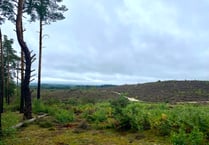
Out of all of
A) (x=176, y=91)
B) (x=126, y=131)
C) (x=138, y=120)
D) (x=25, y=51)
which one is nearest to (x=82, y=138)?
(x=126, y=131)

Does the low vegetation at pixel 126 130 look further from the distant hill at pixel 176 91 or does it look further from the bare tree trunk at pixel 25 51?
the distant hill at pixel 176 91

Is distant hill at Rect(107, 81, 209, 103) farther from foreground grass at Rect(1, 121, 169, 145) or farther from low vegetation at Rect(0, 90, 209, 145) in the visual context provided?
foreground grass at Rect(1, 121, 169, 145)

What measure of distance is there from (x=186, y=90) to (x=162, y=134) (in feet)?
98.0

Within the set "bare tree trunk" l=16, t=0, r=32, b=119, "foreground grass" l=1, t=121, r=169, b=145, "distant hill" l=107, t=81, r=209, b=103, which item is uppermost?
"bare tree trunk" l=16, t=0, r=32, b=119

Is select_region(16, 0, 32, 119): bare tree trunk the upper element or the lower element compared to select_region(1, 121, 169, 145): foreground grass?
upper

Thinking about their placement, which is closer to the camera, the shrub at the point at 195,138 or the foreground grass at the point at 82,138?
the shrub at the point at 195,138

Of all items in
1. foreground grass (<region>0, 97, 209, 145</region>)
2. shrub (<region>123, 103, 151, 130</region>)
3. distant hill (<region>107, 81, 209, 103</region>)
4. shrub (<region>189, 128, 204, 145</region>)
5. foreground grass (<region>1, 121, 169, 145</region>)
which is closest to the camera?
shrub (<region>189, 128, 204, 145</region>)

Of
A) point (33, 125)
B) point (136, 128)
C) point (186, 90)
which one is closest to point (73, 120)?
point (33, 125)

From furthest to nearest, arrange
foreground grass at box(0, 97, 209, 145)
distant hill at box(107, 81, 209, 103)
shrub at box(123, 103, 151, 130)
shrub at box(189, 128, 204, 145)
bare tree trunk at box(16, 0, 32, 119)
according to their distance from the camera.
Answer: distant hill at box(107, 81, 209, 103) → bare tree trunk at box(16, 0, 32, 119) → shrub at box(123, 103, 151, 130) → foreground grass at box(0, 97, 209, 145) → shrub at box(189, 128, 204, 145)

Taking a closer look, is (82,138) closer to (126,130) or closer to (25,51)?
(126,130)

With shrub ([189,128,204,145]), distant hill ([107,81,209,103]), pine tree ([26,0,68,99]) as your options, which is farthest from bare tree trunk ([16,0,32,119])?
distant hill ([107,81,209,103])

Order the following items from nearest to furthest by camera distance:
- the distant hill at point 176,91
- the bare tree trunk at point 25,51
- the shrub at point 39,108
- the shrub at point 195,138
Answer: the shrub at point 195,138 < the bare tree trunk at point 25,51 < the shrub at point 39,108 < the distant hill at point 176,91

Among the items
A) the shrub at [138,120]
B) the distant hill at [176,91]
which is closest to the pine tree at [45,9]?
the shrub at [138,120]

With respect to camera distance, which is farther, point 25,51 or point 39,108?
point 39,108
